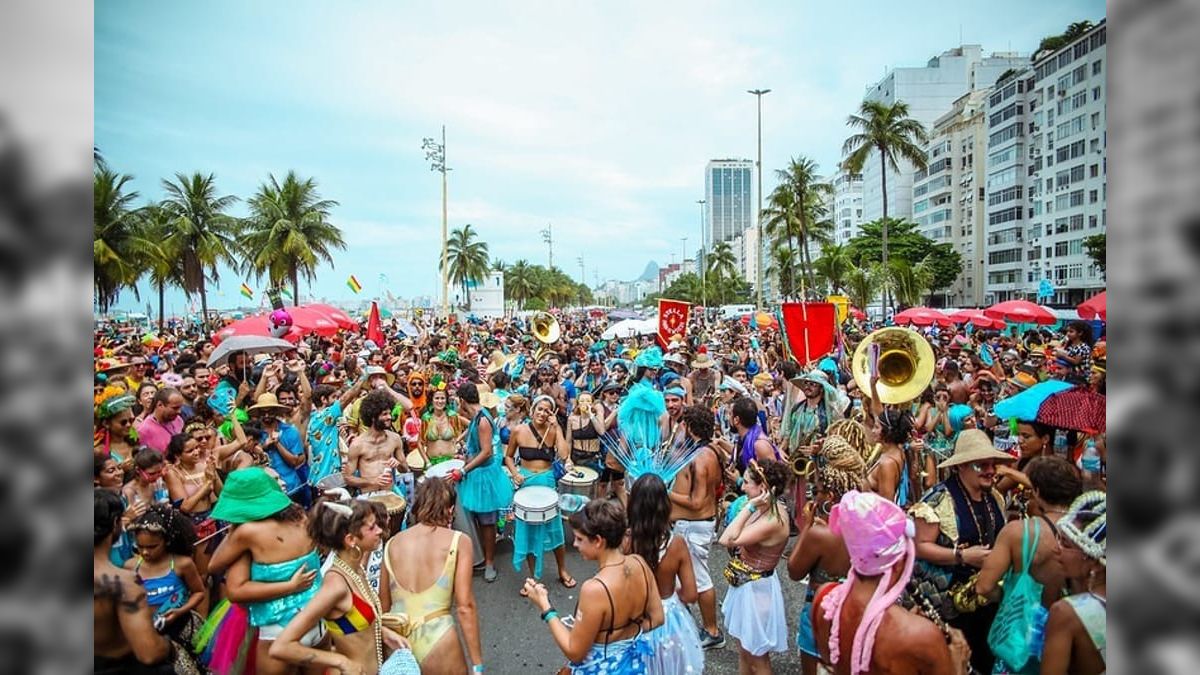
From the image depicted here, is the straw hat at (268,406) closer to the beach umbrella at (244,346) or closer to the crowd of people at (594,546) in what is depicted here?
the crowd of people at (594,546)

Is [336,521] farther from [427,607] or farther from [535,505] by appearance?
[535,505]

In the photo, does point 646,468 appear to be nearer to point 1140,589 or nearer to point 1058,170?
point 1140,589

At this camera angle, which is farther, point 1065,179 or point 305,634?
point 1065,179

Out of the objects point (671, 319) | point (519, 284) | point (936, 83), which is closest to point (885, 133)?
point (671, 319)

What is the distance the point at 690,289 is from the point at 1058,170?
174 ft

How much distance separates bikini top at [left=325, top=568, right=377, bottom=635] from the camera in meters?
2.89

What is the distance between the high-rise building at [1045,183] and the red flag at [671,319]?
4147 centimetres

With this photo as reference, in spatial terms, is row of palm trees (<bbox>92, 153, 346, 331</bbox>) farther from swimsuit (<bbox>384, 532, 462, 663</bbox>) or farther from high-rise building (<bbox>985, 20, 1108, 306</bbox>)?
high-rise building (<bbox>985, 20, 1108, 306</bbox>)

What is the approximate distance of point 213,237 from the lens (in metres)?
32.7

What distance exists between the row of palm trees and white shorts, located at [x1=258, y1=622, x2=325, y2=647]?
24359mm

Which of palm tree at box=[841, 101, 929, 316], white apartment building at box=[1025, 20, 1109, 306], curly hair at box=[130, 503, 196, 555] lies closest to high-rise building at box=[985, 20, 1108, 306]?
white apartment building at box=[1025, 20, 1109, 306]

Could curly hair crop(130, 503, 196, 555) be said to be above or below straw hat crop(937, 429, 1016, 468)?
below

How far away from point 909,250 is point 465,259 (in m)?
47.3

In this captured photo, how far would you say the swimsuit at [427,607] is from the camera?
3086 millimetres
